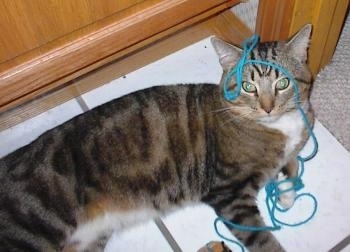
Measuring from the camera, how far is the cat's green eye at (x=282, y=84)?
3.92ft

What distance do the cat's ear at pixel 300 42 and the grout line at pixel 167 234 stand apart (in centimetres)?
62

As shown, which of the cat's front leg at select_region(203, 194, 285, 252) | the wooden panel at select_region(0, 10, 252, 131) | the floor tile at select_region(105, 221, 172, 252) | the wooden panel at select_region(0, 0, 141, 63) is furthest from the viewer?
the wooden panel at select_region(0, 10, 252, 131)

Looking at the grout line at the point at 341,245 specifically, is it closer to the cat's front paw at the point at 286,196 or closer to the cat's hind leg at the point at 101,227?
the cat's front paw at the point at 286,196

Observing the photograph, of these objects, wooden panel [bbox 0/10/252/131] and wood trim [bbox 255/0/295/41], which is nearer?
wood trim [bbox 255/0/295/41]

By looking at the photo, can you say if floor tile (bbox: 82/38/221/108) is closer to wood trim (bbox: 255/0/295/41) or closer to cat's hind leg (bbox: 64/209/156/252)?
wood trim (bbox: 255/0/295/41)

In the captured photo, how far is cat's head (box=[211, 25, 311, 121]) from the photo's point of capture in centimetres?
120

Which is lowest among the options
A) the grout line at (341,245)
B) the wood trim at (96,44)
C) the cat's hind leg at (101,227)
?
the grout line at (341,245)

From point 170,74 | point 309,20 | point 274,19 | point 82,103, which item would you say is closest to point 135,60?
point 170,74

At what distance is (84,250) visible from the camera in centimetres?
140

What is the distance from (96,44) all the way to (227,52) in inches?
13.2

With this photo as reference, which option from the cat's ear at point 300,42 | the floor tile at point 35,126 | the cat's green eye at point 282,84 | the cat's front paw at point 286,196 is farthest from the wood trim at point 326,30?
the floor tile at point 35,126

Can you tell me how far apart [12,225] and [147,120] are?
0.43 metres

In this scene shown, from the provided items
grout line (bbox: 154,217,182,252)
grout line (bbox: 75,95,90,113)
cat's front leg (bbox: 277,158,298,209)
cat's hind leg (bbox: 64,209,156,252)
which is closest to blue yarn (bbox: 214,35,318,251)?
cat's front leg (bbox: 277,158,298,209)

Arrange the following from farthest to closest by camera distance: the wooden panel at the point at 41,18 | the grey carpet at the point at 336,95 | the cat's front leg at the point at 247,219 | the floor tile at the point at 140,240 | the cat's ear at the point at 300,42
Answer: the grey carpet at the point at 336,95 → the floor tile at the point at 140,240 → the cat's front leg at the point at 247,219 → the cat's ear at the point at 300,42 → the wooden panel at the point at 41,18
